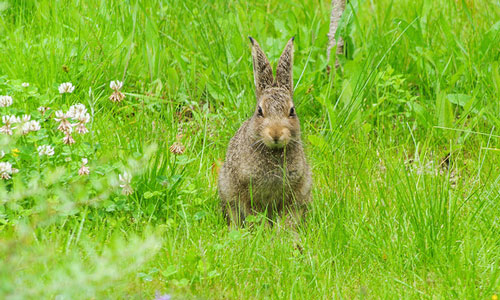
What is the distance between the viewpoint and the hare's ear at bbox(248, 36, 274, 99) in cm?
457

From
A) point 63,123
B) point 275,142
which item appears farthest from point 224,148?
point 63,123

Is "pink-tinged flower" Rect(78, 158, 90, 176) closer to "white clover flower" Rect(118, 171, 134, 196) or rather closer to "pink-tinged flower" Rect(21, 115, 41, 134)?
"white clover flower" Rect(118, 171, 134, 196)

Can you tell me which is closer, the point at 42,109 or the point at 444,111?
the point at 42,109

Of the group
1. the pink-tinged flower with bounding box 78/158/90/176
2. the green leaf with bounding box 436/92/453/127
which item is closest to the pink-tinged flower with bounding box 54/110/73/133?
the pink-tinged flower with bounding box 78/158/90/176

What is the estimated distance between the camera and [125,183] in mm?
4113

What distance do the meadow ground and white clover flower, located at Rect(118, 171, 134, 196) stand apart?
14 millimetres

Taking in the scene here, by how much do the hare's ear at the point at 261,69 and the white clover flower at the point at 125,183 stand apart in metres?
1.06

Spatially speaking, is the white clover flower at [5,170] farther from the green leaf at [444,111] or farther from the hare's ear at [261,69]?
the green leaf at [444,111]

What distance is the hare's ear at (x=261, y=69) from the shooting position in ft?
15.0

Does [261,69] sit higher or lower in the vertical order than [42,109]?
higher

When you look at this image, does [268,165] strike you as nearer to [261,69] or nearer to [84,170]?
[261,69]

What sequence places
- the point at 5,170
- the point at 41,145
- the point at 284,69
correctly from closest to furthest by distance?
the point at 5,170
the point at 41,145
the point at 284,69

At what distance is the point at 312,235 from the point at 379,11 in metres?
3.17

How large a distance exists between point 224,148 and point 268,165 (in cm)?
99
